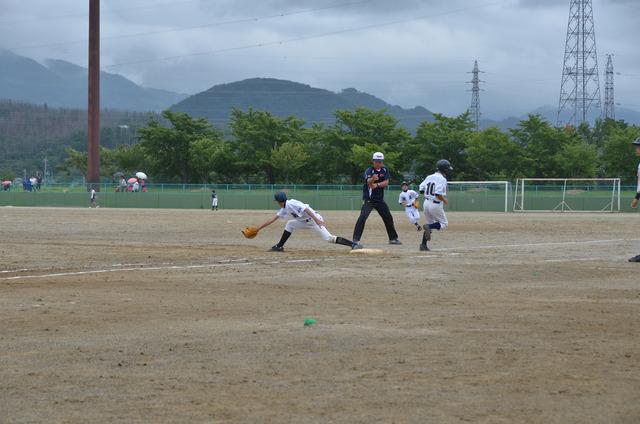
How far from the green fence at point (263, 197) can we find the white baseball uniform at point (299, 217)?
44636mm

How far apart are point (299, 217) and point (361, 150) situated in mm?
61488

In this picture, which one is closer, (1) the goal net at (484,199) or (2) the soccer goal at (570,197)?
(2) the soccer goal at (570,197)

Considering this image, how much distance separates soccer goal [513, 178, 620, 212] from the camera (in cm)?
6016

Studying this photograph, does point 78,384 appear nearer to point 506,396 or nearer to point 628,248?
point 506,396

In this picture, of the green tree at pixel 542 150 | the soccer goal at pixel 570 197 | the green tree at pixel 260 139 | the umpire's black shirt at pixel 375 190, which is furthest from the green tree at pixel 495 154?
the umpire's black shirt at pixel 375 190

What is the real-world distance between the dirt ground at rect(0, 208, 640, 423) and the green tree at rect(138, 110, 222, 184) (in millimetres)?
77264

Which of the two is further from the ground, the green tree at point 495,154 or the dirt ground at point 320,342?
the green tree at point 495,154

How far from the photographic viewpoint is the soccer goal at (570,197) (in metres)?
60.2

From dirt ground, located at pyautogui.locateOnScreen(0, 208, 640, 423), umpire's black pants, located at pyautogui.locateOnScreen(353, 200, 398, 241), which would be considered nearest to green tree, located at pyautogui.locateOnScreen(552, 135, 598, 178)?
umpire's black pants, located at pyautogui.locateOnScreen(353, 200, 398, 241)

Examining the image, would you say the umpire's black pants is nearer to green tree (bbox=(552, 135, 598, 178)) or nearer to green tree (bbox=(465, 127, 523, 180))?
green tree (bbox=(552, 135, 598, 178))

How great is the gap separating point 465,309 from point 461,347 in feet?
7.41

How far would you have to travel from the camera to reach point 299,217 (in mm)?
18266

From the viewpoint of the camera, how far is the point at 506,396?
19.5 ft

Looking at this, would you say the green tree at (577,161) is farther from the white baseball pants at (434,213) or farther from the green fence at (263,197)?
the white baseball pants at (434,213)
